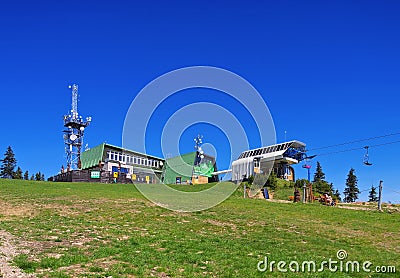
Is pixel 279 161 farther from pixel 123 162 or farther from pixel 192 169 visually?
pixel 123 162

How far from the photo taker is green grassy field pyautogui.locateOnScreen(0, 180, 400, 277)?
43.3 feet

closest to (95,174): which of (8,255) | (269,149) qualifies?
(269,149)

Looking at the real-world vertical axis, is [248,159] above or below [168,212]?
above

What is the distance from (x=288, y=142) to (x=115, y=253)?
→ 6010cm

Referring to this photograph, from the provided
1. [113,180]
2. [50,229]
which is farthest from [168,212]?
[113,180]

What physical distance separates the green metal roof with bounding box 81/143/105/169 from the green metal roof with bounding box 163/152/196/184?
1457 cm

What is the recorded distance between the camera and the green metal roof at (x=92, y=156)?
8426cm

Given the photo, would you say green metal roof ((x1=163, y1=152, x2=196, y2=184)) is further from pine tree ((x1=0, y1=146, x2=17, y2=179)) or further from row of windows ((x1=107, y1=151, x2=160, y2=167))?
pine tree ((x1=0, y1=146, x2=17, y2=179))

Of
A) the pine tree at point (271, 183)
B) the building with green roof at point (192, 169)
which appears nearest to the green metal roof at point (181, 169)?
the building with green roof at point (192, 169)

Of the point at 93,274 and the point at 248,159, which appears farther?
the point at 248,159

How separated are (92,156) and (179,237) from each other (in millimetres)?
73552

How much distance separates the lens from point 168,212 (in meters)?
28.6

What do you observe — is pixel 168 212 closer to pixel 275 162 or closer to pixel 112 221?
pixel 112 221

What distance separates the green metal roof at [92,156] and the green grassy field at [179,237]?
5119 cm
